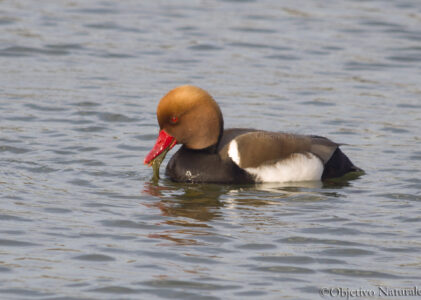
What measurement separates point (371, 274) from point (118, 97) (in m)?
6.66

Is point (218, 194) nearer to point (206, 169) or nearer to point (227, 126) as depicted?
point (206, 169)

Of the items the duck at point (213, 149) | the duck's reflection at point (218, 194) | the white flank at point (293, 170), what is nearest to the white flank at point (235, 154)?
the duck at point (213, 149)

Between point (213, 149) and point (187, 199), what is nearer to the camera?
point (187, 199)

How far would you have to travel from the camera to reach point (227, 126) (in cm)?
1225

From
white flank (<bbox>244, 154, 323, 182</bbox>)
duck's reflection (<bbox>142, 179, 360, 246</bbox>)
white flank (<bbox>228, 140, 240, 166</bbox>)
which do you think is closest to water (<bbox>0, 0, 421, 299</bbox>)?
duck's reflection (<bbox>142, 179, 360, 246</bbox>)

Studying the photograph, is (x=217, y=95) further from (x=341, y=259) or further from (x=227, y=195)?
(x=341, y=259)

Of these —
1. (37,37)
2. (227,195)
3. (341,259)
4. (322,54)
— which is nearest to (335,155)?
(227,195)

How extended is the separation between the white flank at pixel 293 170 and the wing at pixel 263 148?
0.05m

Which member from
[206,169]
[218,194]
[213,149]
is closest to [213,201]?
[218,194]

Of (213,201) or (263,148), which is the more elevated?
(263,148)

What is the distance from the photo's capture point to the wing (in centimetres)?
987

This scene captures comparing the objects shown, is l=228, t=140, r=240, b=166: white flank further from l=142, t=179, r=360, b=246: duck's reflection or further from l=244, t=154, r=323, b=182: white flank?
l=142, t=179, r=360, b=246: duck's reflection

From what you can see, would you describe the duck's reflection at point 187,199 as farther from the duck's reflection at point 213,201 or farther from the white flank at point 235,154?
the white flank at point 235,154

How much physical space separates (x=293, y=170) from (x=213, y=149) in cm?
85
